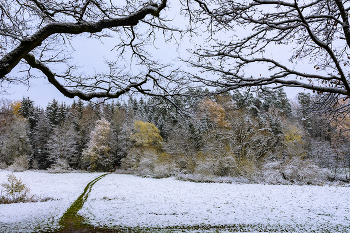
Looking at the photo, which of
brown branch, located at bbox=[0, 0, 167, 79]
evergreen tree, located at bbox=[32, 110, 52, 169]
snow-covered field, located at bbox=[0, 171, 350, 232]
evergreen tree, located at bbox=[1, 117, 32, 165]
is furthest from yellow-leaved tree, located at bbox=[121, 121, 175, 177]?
brown branch, located at bbox=[0, 0, 167, 79]

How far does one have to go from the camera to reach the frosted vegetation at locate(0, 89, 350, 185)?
816cm

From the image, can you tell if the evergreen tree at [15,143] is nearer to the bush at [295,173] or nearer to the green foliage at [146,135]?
the green foliage at [146,135]

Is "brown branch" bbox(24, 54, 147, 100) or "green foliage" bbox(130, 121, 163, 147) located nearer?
"brown branch" bbox(24, 54, 147, 100)

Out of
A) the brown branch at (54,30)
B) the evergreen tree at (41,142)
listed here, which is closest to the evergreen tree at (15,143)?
the evergreen tree at (41,142)

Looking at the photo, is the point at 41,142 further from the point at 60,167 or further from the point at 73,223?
the point at 73,223

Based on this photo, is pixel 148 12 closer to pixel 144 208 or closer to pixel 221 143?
pixel 144 208

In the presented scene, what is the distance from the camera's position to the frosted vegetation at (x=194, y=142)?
26.8 feet

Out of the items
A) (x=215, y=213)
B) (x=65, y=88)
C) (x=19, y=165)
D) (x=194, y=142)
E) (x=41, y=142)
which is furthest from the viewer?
(x=41, y=142)

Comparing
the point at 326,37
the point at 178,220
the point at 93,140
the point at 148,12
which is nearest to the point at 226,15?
A: the point at 148,12

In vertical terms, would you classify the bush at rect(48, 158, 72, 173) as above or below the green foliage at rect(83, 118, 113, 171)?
below

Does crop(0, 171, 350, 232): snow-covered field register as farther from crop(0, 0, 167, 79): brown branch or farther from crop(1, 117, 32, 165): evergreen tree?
crop(1, 117, 32, 165): evergreen tree

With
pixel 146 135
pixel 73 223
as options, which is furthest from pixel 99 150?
pixel 73 223

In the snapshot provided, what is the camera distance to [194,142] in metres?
23.6

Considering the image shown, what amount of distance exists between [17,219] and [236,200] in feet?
30.0
